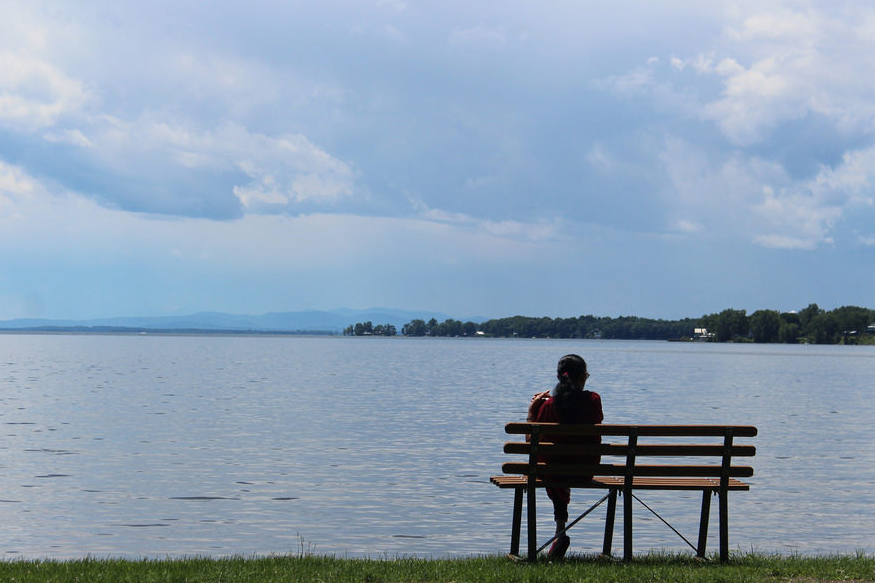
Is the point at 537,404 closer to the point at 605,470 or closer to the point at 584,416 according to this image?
the point at 584,416

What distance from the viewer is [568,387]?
13.2 metres

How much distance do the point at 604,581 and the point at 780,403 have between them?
46.3 meters

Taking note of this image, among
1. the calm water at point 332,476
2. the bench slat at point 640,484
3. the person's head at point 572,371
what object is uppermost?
the person's head at point 572,371

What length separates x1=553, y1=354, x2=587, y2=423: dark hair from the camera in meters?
13.2

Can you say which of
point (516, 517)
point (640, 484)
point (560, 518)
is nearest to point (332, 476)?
point (560, 518)

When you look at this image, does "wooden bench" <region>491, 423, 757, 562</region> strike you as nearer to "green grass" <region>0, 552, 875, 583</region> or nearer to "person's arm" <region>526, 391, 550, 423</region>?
"person's arm" <region>526, 391, 550, 423</region>

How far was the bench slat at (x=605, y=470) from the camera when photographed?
12977 mm

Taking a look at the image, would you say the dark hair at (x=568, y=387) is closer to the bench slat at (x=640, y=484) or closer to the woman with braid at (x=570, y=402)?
the woman with braid at (x=570, y=402)

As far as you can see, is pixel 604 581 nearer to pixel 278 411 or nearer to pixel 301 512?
pixel 301 512

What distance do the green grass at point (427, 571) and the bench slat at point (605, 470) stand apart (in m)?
1.15

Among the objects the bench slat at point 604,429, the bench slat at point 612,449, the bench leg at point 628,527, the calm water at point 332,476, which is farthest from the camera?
the calm water at point 332,476

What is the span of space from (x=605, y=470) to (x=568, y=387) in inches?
46.3

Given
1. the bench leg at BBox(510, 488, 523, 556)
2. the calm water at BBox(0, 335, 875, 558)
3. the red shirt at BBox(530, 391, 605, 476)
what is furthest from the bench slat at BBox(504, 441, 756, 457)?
the calm water at BBox(0, 335, 875, 558)

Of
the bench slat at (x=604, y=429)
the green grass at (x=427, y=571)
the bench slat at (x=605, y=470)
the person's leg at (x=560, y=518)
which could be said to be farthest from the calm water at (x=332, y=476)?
the bench slat at (x=604, y=429)
